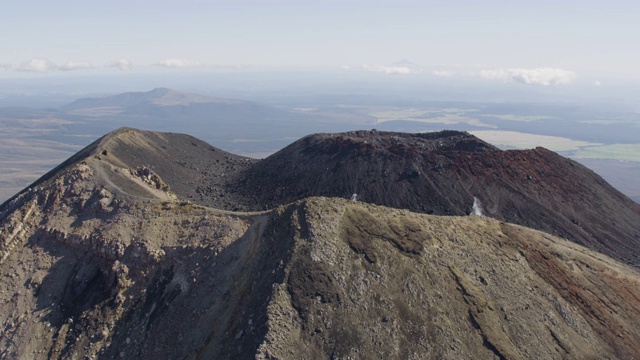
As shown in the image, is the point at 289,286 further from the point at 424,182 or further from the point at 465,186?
the point at 465,186

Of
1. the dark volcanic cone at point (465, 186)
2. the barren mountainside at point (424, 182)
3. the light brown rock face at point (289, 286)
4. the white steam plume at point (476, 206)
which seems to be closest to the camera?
the light brown rock face at point (289, 286)

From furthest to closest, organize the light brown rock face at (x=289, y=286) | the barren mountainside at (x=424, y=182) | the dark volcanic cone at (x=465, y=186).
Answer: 1. the barren mountainside at (x=424, y=182)
2. the dark volcanic cone at (x=465, y=186)
3. the light brown rock face at (x=289, y=286)

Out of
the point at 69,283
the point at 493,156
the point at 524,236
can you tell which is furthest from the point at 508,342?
the point at 493,156

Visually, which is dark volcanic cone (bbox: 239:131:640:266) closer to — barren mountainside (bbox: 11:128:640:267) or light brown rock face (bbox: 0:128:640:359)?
barren mountainside (bbox: 11:128:640:267)

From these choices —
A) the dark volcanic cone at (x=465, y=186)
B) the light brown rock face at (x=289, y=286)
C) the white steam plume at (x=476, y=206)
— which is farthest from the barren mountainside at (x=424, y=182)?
the light brown rock face at (x=289, y=286)

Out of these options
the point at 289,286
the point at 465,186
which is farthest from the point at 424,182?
the point at 289,286

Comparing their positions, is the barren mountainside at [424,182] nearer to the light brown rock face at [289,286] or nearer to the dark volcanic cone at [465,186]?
the dark volcanic cone at [465,186]

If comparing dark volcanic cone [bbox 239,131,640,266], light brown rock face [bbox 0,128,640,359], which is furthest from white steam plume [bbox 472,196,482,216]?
light brown rock face [bbox 0,128,640,359]
